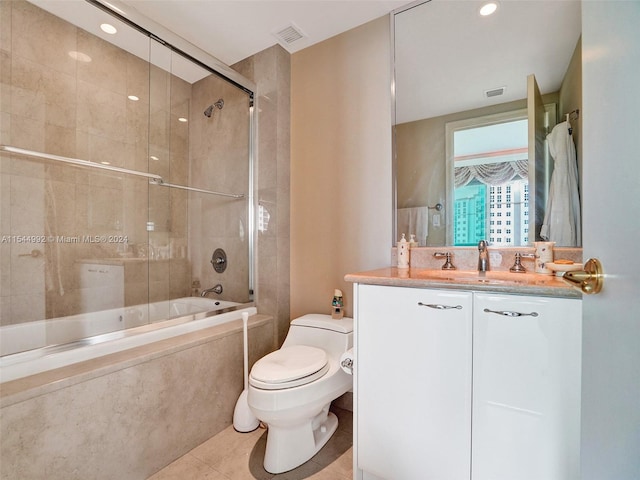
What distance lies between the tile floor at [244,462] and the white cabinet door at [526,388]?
71 cm

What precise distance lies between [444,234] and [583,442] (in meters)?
1.15

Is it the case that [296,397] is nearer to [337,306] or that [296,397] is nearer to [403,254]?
[337,306]

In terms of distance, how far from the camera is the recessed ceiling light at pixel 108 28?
5.82 ft

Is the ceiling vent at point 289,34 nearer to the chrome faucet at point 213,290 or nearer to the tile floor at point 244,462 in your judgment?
the chrome faucet at point 213,290

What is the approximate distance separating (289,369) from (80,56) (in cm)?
234

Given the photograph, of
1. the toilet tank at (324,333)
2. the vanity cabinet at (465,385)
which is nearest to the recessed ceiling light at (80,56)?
the toilet tank at (324,333)

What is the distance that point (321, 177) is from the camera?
2.08 metres

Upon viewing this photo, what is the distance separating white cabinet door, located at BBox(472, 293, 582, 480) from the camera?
2.98ft

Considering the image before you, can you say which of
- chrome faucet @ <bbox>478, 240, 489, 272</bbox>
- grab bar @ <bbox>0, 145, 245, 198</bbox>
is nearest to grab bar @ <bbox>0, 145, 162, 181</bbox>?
grab bar @ <bbox>0, 145, 245, 198</bbox>

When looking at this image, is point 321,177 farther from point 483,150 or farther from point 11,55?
point 11,55

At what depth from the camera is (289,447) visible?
1435 millimetres

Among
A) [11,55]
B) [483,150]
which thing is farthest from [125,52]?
[483,150]

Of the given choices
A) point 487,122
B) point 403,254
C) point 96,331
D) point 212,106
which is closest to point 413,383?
point 403,254

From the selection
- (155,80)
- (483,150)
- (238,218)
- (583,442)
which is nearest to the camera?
(583,442)
